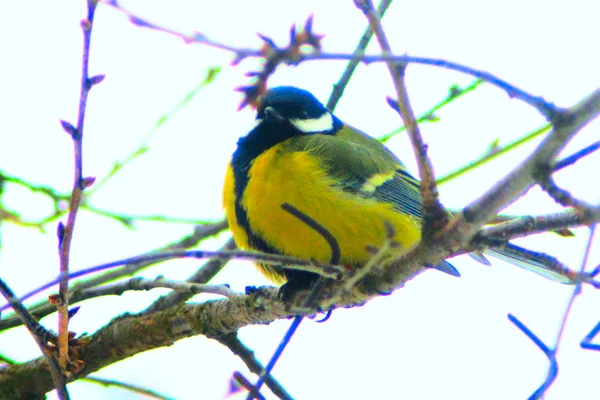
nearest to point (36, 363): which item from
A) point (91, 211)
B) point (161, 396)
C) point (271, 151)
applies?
point (161, 396)

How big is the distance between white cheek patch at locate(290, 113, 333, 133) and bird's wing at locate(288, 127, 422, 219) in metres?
0.15

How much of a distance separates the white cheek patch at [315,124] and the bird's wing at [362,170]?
0.15 metres

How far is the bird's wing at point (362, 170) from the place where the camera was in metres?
3.69

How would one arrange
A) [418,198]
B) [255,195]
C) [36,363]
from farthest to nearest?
[418,198] → [255,195] → [36,363]

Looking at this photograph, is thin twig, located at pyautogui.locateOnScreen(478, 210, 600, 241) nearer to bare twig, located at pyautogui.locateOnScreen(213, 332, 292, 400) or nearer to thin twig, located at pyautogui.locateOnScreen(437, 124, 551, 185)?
thin twig, located at pyautogui.locateOnScreen(437, 124, 551, 185)

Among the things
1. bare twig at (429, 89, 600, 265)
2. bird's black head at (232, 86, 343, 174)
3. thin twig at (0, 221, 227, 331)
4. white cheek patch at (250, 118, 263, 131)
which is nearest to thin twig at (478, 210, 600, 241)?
bare twig at (429, 89, 600, 265)

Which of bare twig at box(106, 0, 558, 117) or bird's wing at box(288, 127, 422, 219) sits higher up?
bird's wing at box(288, 127, 422, 219)

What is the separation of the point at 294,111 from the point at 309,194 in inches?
36.1

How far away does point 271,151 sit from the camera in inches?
150

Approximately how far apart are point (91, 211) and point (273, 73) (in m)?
2.81

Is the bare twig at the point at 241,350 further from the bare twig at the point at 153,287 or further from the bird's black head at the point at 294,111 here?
the bird's black head at the point at 294,111

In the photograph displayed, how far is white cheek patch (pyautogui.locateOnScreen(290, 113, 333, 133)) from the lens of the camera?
4203 mm

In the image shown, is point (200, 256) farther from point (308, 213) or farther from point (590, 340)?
point (308, 213)

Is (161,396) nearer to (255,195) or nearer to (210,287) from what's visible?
(210,287)
